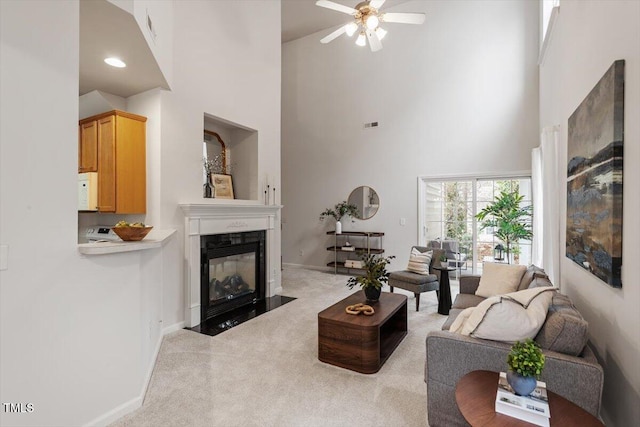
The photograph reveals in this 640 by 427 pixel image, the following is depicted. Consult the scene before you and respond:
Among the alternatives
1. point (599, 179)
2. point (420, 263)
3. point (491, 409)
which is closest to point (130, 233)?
point (491, 409)

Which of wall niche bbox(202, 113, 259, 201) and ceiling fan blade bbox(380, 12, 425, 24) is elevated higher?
ceiling fan blade bbox(380, 12, 425, 24)

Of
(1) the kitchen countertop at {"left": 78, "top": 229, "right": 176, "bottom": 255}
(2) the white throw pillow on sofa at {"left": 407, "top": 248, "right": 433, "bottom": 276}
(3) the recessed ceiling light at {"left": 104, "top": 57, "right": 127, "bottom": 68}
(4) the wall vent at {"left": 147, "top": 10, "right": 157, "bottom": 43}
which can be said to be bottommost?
(2) the white throw pillow on sofa at {"left": 407, "top": 248, "right": 433, "bottom": 276}

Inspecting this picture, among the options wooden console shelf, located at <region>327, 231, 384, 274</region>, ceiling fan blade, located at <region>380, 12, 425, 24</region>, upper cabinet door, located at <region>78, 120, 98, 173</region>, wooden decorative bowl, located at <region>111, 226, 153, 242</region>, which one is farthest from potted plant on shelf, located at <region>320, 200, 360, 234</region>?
wooden decorative bowl, located at <region>111, 226, 153, 242</region>

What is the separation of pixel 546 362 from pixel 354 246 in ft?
17.7

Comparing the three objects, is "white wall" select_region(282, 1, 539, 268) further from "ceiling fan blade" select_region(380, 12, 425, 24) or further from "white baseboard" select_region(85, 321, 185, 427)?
"white baseboard" select_region(85, 321, 185, 427)

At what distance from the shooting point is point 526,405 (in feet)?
4.48

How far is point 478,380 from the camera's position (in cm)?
161

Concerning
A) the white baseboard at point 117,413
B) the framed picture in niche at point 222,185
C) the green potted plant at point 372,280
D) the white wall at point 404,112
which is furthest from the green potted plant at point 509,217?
the white baseboard at point 117,413

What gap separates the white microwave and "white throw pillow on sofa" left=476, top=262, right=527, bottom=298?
4.37m

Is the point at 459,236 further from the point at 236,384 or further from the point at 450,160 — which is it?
the point at 236,384

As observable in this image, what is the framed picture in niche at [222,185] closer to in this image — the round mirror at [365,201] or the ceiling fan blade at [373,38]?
the ceiling fan blade at [373,38]

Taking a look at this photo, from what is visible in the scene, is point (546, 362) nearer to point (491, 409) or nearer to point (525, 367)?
point (525, 367)

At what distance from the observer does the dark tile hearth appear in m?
3.74

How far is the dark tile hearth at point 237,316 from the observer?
374 cm
